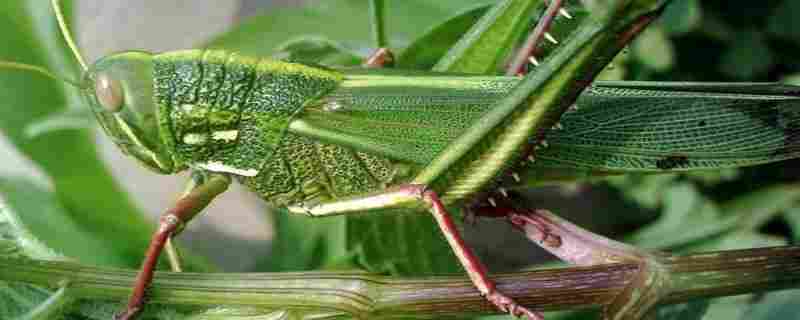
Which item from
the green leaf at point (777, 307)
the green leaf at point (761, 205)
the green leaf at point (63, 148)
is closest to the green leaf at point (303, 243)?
the green leaf at point (63, 148)

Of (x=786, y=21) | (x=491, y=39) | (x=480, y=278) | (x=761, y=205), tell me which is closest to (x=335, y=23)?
(x=491, y=39)

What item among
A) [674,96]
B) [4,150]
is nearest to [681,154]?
[674,96]

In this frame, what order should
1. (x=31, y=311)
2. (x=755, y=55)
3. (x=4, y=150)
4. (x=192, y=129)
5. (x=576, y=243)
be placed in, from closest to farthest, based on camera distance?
(x=31, y=311), (x=576, y=243), (x=192, y=129), (x=755, y=55), (x=4, y=150)

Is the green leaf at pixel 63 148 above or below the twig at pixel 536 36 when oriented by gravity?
below

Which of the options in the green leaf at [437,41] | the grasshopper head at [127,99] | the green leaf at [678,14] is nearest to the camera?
the grasshopper head at [127,99]

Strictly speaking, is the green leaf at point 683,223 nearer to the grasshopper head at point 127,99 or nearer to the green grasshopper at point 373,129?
the green grasshopper at point 373,129

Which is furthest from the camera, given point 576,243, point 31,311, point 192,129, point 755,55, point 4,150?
point 4,150

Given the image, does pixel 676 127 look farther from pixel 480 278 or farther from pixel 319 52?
pixel 319 52

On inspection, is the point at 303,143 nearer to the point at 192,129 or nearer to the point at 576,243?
the point at 192,129
